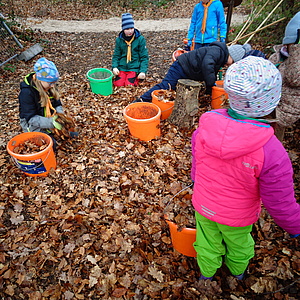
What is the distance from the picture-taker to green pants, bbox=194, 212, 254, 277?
6.79 ft

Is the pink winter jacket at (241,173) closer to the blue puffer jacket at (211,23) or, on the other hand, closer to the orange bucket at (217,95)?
the orange bucket at (217,95)

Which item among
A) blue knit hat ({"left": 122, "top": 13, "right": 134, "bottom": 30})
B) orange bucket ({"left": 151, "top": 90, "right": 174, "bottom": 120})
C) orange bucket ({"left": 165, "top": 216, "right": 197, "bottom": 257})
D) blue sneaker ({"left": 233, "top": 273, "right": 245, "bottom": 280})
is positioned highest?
blue knit hat ({"left": 122, "top": 13, "right": 134, "bottom": 30})

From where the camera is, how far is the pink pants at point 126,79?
20.0 ft

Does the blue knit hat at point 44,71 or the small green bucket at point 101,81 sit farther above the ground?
the blue knit hat at point 44,71

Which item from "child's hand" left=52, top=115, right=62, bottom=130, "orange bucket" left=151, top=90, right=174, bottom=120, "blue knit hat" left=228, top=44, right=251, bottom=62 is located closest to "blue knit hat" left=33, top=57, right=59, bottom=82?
"child's hand" left=52, top=115, right=62, bottom=130

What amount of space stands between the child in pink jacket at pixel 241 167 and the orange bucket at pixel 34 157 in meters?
2.41

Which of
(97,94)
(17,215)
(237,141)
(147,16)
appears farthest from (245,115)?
(147,16)

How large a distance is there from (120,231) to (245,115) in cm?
218

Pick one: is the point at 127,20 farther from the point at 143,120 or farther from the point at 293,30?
the point at 293,30

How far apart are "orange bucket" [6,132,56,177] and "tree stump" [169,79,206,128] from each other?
2274mm

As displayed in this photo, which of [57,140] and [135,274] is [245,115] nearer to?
[135,274]

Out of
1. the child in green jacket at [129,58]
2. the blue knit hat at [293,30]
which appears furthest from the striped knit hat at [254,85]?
the child in green jacket at [129,58]

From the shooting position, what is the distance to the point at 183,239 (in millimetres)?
2500

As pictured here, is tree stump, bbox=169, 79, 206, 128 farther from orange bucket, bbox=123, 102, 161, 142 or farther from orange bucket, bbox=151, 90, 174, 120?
orange bucket, bbox=123, 102, 161, 142
